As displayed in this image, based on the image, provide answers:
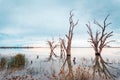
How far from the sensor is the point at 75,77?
49.2ft

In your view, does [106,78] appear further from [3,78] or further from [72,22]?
[72,22]

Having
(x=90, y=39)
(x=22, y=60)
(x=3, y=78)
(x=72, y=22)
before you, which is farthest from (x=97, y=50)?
(x=3, y=78)

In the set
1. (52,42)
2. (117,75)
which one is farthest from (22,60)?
(52,42)

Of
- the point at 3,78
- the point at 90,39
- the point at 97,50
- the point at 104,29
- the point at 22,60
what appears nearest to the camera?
the point at 3,78

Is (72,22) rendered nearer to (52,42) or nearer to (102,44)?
(102,44)

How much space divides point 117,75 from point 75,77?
334 centimetres

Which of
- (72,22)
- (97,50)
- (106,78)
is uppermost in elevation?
(72,22)

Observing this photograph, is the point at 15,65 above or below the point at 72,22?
below

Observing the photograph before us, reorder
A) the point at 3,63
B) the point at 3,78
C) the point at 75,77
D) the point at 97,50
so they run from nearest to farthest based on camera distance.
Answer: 1. the point at 3,78
2. the point at 75,77
3. the point at 3,63
4. the point at 97,50

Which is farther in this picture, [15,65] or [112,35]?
[112,35]

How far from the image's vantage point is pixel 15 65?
2111 cm

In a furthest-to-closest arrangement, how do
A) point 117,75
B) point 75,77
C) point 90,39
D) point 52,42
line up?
point 52,42 < point 90,39 < point 117,75 < point 75,77

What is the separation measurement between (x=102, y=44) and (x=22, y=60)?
1192 cm

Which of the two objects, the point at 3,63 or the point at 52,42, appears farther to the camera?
the point at 52,42
